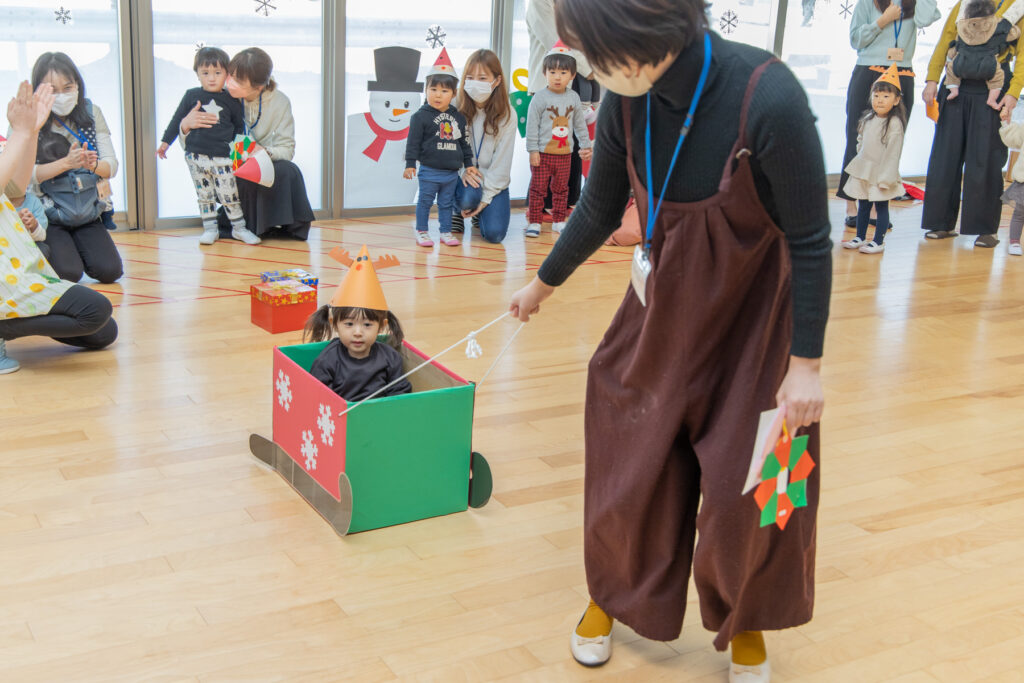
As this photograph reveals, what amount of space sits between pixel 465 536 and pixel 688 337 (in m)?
0.98

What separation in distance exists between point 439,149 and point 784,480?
4.05 meters

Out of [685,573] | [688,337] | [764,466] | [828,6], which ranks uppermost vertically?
[828,6]

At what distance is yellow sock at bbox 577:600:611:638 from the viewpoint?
1.96m

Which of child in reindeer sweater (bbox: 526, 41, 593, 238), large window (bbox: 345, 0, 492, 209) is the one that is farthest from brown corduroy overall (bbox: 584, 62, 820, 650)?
large window (bbox: 345, 0, 492, 209)

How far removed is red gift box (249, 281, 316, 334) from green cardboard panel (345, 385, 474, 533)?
1.48m

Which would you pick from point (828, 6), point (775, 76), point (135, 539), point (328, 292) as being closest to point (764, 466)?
point (775, 76)

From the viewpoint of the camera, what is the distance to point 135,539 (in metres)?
2.31

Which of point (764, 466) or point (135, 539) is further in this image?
point (135, 539)

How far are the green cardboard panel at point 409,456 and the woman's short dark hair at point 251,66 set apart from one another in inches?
130

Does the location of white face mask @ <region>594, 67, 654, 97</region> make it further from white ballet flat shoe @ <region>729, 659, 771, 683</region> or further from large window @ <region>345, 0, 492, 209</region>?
large window @ <region>345, 0, 492, 209</region>

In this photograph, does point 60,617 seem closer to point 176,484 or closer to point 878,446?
point 176,484

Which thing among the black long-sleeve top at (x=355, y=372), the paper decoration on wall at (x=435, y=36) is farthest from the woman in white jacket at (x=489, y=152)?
the black long-sleeve top at (x=355, y=372)

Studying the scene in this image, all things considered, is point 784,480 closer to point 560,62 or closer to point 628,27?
point 628,27

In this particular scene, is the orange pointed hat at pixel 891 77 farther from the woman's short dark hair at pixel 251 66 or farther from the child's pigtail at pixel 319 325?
the child's pigtail at pixel 319 325
